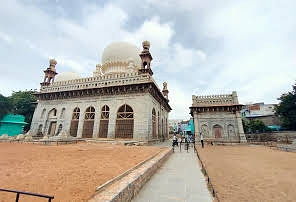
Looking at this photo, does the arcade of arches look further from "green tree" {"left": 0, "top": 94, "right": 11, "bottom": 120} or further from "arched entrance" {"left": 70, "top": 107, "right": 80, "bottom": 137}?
"green tree" {"left": 0, "top": 94, "right": 11, "bottom": 120}

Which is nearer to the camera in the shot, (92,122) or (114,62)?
(92,122)

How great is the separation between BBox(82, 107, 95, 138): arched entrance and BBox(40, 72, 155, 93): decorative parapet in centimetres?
350

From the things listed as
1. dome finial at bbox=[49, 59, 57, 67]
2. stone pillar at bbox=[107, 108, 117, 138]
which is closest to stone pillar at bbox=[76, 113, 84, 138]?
stone pillar at bbox=[107, 108, 117, 138]

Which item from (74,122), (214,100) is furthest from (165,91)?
(74,122)

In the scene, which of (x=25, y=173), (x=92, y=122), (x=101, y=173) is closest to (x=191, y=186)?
(x=101, y=173)

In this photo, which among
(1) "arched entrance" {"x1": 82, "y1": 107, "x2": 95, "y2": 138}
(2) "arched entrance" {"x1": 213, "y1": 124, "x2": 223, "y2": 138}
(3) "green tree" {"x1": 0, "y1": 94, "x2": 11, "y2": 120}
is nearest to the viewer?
(1) "arched entrance" {"x1": 82, "y1": 107, "x2": 95, "y2": 138}

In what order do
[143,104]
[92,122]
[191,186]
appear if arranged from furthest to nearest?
[92,122]
[143,104]
[191,186]

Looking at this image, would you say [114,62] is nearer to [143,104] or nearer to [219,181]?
[143,104]

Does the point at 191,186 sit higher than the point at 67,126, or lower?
lower

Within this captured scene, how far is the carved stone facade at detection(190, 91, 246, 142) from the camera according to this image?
65.3 ft

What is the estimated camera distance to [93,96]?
65.4 feet

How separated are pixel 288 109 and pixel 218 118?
1528cm

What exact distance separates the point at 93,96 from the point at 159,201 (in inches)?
→ 740

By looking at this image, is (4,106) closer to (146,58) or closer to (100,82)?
(100,82)
